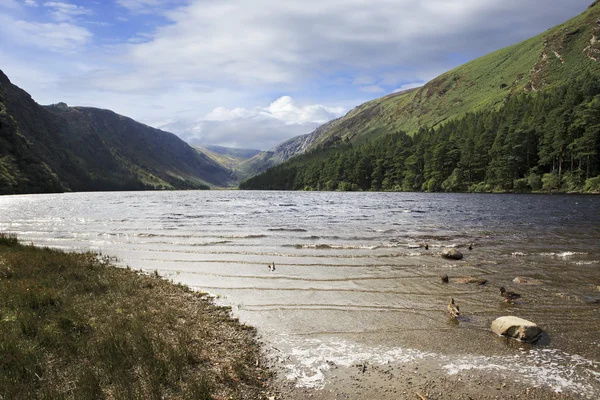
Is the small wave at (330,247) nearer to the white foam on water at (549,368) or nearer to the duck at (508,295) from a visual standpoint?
the duck at (508,295)

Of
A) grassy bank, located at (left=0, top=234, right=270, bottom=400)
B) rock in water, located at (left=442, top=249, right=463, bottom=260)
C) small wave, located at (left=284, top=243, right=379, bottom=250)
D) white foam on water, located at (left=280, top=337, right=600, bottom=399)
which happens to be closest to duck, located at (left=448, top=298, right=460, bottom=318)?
white foam on water, located at (left=280, top=337, right=600, bottom=399)

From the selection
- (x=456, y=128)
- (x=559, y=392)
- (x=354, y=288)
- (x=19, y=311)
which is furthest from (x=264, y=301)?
(x=456, y=128)

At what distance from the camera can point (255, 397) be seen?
866cm

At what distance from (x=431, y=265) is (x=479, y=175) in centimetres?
14108

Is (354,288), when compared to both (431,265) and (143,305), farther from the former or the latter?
(143,305)

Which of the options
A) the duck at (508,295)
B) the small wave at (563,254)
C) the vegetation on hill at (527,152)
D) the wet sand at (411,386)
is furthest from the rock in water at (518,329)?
the vegetation on hill at (527,152)

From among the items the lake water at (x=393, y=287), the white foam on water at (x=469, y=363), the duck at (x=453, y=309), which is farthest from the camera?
the duck at (x=453, y=309)

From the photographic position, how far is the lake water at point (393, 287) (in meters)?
11.2

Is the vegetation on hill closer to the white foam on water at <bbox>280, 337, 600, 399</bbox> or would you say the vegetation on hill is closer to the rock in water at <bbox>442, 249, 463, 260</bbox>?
the rock in water at <bbox>442, 249, 463, 260</bbox>

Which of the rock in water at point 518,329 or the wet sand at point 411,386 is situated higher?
the rock in water at point 518,329

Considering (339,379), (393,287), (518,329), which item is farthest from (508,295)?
(339,379)

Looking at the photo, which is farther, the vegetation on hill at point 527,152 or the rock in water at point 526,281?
the vegetation on hill at point 527,152

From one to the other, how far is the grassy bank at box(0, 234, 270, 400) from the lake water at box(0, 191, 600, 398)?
67.6 inches

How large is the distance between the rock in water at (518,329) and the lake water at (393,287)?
15.6 inches
